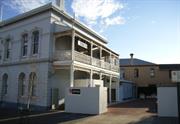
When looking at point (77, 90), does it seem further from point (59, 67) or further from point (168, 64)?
point (168, 64)

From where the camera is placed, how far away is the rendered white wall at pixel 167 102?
603 inches

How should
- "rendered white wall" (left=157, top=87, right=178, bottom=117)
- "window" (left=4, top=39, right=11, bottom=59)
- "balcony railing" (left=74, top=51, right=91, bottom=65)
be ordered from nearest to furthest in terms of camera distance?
"rendered white wall" (left=157, top=87, right=178, bottom=117)
"balcony railing" (left=74, top=51, right=91, bottom=65)
"window" (left=4, top=39, right=11, bottom=59)

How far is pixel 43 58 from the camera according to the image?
800 inches

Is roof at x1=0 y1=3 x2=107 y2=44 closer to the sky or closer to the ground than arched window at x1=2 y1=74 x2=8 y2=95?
closer to the sky

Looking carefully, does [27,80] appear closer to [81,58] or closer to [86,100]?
[81,58]

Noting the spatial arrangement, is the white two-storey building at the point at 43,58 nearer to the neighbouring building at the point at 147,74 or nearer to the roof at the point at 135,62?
the neighbouring building at the point at 147,74

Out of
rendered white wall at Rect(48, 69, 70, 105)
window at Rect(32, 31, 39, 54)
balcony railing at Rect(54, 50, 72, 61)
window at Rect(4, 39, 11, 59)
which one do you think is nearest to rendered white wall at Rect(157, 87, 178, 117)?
balcony railing at Rect(54, 50, 72, 61)

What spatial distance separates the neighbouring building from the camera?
41.9 metres

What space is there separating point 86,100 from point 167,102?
586 cm

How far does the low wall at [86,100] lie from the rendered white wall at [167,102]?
431cm

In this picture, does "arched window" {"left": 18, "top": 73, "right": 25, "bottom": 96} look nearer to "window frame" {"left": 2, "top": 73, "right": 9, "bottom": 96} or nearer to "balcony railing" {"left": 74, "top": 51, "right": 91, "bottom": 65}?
"window frame" {"left": 2, "top": 73, "right": 9, "bottom": 96}

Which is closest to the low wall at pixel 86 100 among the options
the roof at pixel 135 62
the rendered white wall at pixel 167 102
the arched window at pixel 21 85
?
the rendered white wall at pixel 167 102

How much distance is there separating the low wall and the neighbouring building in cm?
2684

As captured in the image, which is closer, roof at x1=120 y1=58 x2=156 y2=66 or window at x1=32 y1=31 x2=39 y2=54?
window at x1=32 y1=31 x2=39 y2=54
